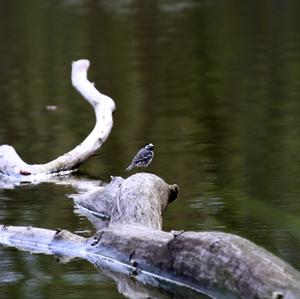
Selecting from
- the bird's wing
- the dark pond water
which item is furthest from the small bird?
the dark pond water

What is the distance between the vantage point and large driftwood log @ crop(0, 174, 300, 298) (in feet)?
19.9

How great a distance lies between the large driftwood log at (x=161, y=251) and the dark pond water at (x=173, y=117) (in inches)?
7.2

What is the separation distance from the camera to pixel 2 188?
33.2ft

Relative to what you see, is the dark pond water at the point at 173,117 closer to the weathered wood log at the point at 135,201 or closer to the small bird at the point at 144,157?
the weathered wood log at the point at 135,201

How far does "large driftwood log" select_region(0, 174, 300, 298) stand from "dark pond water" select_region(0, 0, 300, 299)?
0.18 m

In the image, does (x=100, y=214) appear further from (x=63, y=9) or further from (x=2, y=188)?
(x=63, y=9)

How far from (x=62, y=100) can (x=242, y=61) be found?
3.92 meters

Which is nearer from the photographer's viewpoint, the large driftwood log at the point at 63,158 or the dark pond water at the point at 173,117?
the dark pond water at the point at 173,117

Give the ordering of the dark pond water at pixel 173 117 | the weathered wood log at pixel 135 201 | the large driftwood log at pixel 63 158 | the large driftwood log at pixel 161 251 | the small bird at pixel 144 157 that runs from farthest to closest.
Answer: the large driftwood log at pixel 63 158 → the small bird at pixel 144 157 → the dark pond water at pixel 173 117 → the weathered wood log at pixel 135 201 → the large driftwood log at pixel 161 251

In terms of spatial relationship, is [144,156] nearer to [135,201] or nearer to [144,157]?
[144,157]

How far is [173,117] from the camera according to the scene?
13.2 meters

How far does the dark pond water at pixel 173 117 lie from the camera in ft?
27.0

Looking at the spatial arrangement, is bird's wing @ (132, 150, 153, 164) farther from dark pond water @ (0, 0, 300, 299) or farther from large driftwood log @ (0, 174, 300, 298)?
large driftwood log @ (0, 174, 300, 298)

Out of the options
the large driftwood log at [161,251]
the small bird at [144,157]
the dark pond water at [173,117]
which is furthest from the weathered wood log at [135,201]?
the small bird at [144,157]
